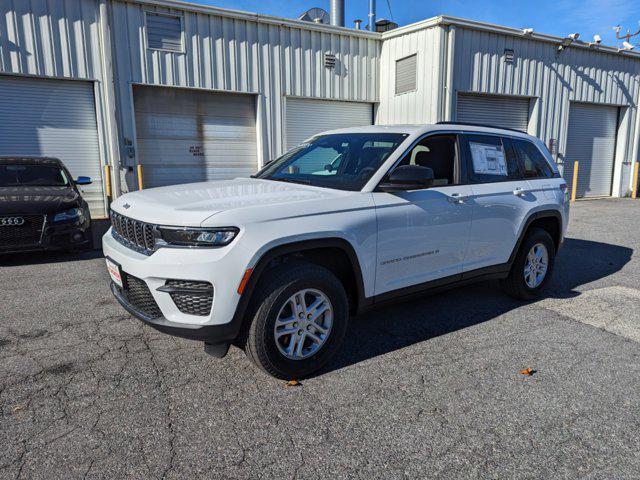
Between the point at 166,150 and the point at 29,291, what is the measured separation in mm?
6586

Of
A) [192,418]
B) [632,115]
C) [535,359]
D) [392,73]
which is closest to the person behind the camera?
[192,418]

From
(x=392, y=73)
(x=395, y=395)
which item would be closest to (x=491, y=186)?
(x=395, y=395)

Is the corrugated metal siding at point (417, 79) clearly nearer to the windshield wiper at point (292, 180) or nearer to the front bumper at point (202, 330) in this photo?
the windshield wiper at point (292, 180)

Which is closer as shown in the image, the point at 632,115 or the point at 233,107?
the point at 233,107

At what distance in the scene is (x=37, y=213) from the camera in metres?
6.50

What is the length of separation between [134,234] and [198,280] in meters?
0.73

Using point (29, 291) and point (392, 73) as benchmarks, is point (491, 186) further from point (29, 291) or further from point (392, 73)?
point (392, 73)

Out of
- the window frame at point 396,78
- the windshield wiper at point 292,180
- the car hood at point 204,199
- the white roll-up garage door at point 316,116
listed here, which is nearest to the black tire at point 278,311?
the car hood at point 204,199

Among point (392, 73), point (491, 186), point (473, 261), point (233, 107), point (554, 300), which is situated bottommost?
point (554, 300)

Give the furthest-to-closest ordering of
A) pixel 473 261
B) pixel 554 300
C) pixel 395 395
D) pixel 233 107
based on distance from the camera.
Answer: pixel 233 107 < pixel 554 300 < pixel 473 261 < pixel 395 395

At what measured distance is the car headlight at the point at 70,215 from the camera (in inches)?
263

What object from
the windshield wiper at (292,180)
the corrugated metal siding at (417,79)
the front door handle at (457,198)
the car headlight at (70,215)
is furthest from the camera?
the corrugated metal siding at (417,79)

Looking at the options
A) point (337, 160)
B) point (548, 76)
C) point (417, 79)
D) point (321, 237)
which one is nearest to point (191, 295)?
point (321, 237)

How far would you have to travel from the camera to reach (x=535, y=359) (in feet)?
12.1
